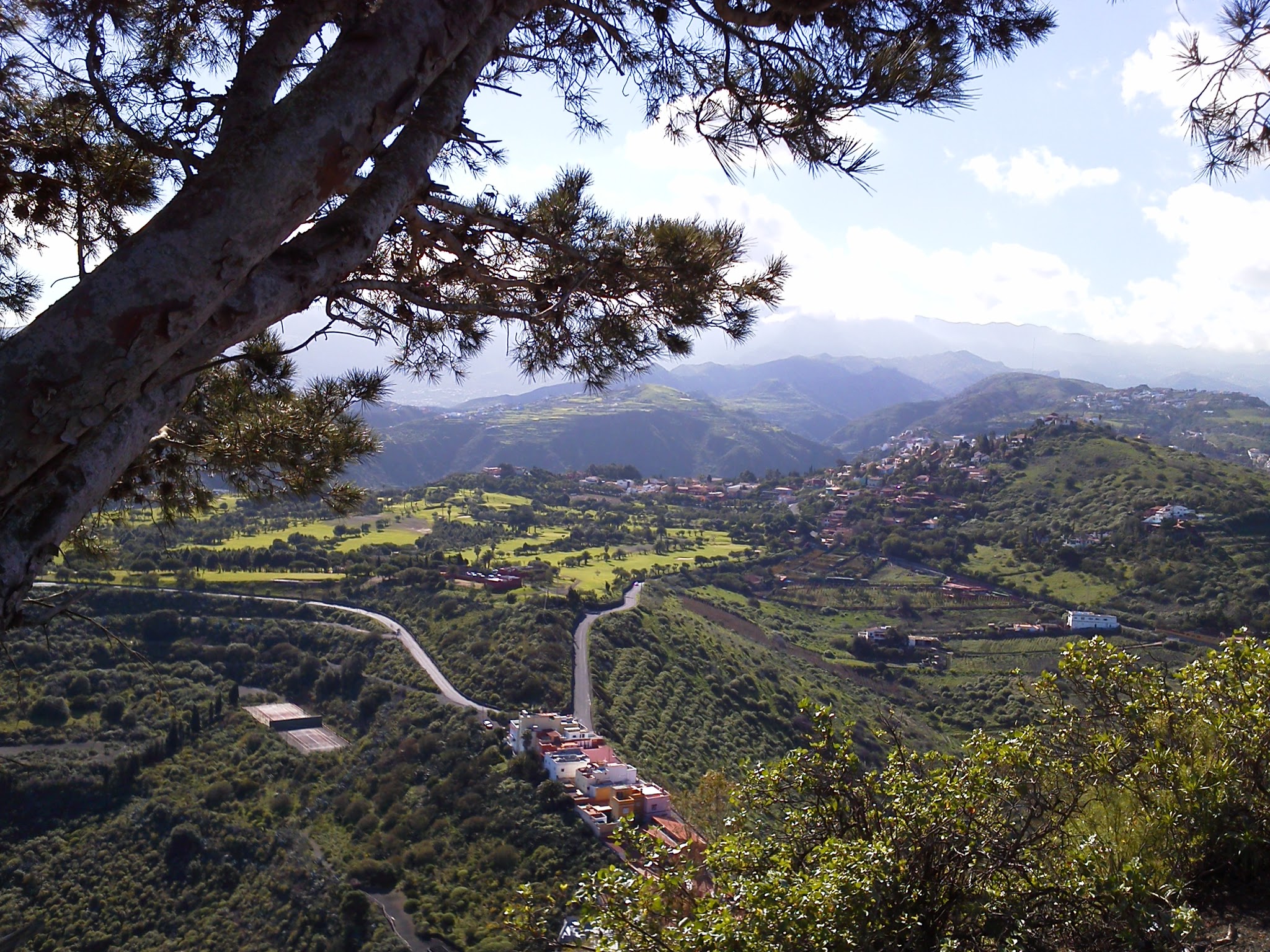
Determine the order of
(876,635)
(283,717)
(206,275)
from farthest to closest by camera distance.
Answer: (876,635), (283,717), (206,275)

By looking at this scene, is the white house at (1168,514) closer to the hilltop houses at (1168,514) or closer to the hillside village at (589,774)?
the hilltop houses at (1168,514)

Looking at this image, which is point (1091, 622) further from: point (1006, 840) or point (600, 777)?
point (1006, 840)

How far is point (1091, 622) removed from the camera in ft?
69.7

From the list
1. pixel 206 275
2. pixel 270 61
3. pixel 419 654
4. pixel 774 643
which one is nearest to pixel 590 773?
pixel 419 654

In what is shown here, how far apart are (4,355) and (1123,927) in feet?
9.34

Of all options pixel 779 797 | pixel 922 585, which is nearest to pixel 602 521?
pixel 922 585

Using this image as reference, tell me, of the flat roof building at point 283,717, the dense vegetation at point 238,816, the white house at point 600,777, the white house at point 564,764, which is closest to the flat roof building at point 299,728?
the flat roof building at point 283,717

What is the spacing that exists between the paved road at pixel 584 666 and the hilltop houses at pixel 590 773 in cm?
93

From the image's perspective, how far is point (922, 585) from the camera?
29.4 meters

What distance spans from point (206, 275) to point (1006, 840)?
266cm

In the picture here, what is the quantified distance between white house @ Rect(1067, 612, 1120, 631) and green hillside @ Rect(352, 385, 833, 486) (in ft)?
175

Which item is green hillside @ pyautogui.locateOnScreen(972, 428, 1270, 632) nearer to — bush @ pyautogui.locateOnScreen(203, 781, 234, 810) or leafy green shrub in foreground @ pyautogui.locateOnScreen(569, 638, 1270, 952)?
leafy green shrub in foreground @ pyautogui.locateOnScreen(569, 638, 1270, 952)

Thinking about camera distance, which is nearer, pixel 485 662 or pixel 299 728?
pixel 299 728

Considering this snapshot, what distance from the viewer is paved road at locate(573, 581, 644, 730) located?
626 inches
